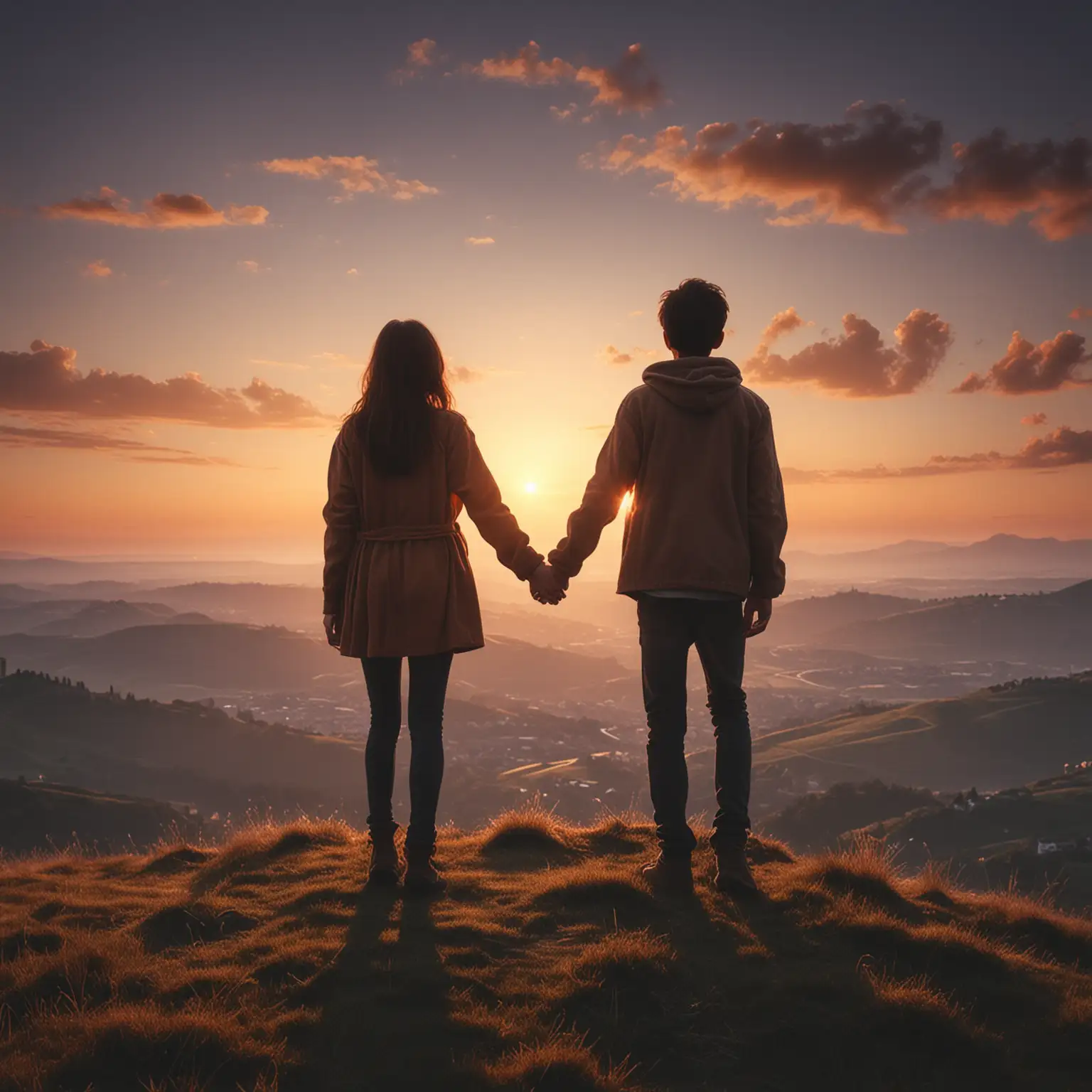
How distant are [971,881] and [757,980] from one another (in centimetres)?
14170

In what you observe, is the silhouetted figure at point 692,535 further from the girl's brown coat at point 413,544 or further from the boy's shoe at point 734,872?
the girl's brown coat at point 413,544

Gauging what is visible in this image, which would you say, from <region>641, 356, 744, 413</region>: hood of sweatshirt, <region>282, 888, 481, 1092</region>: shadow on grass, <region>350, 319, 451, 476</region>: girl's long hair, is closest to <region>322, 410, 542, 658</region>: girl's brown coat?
<region>350, 319, 451, 476</region>: girl's long hair

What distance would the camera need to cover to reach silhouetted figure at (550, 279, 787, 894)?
5.85 m

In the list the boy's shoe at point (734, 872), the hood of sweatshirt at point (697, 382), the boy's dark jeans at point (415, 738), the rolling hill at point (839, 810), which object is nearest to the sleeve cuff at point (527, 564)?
the boy's dark jeans at point (415, 738)

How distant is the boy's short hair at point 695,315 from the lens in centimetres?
605

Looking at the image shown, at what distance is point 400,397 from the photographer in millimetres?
6172

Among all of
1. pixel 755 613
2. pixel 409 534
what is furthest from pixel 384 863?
pixel 755 613

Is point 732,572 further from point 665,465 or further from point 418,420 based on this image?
point 418,420

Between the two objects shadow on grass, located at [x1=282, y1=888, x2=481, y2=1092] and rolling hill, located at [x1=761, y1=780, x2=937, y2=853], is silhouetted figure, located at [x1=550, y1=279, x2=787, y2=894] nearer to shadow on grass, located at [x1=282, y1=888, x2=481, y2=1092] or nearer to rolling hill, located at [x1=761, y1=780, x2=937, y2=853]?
shadow on grass, located at [x1=282, y1=888, x2=481, y2=1092]

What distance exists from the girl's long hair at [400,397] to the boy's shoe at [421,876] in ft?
9.92

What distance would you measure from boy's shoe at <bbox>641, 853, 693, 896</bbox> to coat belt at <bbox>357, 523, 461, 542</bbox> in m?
3.07

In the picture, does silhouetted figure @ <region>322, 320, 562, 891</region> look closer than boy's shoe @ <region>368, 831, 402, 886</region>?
Yes

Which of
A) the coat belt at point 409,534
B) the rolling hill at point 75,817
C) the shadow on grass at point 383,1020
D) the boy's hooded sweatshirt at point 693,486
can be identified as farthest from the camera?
the rolling hill at point 75,817

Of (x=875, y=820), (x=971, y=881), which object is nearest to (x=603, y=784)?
(x=875, y=820)
